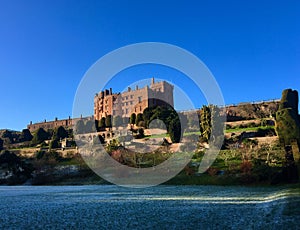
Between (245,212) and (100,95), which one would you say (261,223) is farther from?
(100,95)

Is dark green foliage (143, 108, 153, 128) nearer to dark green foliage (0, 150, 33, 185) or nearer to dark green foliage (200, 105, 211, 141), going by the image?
dark green foliage (200, 105, 211, 141)

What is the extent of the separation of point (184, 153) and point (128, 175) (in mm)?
12797

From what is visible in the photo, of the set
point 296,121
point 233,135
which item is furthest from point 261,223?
point 233,135

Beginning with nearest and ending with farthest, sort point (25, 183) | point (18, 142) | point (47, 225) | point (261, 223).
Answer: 1. point (261, 223)
2. point (47, 225)
3. point (25, 183)
4. point (18, 142)

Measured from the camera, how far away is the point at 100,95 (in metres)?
109

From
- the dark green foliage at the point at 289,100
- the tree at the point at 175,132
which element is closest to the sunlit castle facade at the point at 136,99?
the tree at the point at 175,132

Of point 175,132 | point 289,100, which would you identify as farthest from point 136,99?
point 289,100

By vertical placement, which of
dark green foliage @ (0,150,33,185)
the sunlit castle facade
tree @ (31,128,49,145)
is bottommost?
dark green foliage @ (0,150,33,185)

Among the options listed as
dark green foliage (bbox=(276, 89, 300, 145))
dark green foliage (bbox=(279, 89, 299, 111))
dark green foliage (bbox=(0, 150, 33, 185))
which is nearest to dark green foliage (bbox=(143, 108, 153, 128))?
dark green foliage (bbox=(0, 150, 33, 185))

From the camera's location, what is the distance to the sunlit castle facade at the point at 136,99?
3770 inches

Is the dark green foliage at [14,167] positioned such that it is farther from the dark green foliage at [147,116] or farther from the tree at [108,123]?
the tree at [108,123]

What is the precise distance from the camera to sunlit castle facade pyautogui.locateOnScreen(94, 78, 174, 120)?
314ft

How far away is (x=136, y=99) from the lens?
98688 mm

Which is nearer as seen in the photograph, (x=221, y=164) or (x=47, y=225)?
(x=47, y=225)
